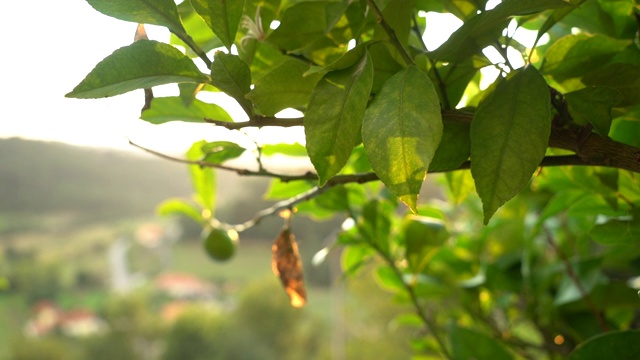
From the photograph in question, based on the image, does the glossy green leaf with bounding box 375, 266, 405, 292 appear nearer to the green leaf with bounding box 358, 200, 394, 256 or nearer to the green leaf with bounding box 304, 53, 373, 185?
the green leaf with bounding box 358, 200, 394, 256

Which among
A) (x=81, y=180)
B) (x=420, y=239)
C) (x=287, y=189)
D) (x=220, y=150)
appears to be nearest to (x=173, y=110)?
(x=220, y=150)

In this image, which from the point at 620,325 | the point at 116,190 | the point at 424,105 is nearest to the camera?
the point at 424,105

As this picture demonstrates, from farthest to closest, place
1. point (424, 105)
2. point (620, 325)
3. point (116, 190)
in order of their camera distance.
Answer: point (116, 190), point (620, 325), point (424, 105)

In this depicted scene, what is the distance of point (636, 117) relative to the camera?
0.85ft

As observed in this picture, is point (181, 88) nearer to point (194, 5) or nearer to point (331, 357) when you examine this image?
point (194, 5)

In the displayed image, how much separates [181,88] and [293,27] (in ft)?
0.19

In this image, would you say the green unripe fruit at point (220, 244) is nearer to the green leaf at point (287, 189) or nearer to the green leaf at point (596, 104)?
the green leaf at point (287, 189)

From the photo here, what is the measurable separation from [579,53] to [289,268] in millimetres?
168

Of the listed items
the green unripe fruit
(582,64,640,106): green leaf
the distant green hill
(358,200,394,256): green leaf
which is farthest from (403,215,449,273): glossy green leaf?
the distant green hill

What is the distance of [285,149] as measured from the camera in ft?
1.33

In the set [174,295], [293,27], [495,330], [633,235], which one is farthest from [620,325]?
[174,295]

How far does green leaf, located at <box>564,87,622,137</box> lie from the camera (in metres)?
0.20

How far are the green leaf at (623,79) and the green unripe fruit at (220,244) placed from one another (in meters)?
0.31

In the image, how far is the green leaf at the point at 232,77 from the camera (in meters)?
0.20
